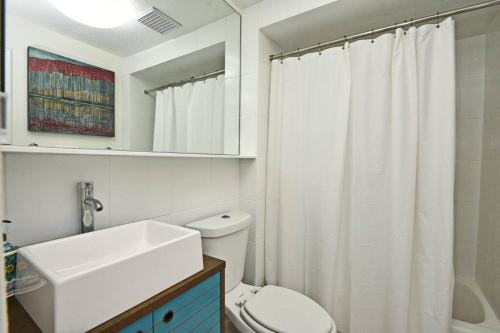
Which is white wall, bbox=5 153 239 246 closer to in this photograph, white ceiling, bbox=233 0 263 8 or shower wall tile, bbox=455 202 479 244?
white ceiling, bbox=233 0 263 8

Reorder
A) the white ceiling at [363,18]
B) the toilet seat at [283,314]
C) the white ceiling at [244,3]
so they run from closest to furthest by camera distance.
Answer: the toilet seat at [283,314]
the white ceiling at [363,18]
the white ceiling at [244,3]

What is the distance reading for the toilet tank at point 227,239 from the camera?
4.20ft

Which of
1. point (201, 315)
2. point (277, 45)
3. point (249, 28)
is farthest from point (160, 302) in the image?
point (277, 45)

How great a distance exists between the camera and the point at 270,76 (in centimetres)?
178

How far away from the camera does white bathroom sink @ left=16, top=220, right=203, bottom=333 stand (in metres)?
0.61

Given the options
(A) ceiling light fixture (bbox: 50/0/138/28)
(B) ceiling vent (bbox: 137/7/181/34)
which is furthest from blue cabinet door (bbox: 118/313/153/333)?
(B) ceiling vent (bbox: 137/7/181/34)

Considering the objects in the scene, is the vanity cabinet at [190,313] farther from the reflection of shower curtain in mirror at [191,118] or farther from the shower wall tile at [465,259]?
the shower wall tile at [465,259]

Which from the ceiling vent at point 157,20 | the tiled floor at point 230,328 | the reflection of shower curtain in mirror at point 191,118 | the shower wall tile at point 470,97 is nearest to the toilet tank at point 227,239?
the tiled floor at point 230,328

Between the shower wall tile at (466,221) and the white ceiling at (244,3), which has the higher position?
the white ceiling at (244,3)

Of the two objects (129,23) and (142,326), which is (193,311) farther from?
(129,23)

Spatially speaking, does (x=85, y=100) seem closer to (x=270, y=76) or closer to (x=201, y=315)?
(x=201, y=315)

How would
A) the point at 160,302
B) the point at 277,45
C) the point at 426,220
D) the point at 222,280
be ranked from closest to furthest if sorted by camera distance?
1. the point at 160,302
2. the point at 222,280
3. the point at 426,220
4. the point at 277,45

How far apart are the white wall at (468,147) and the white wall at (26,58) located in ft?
6.97

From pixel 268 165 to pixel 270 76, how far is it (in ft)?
2.09
